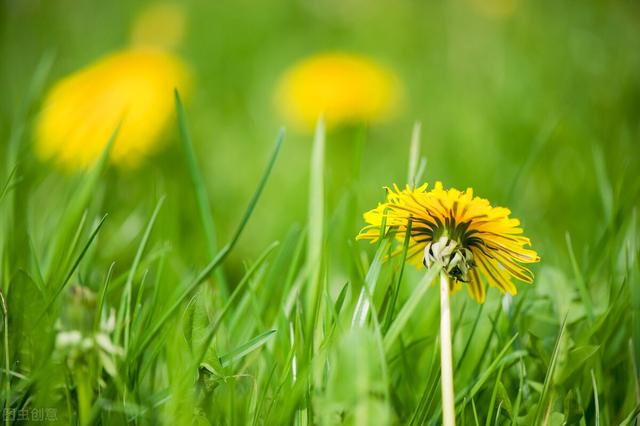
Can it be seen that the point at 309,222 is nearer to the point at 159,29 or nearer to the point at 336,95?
the point at 336,95

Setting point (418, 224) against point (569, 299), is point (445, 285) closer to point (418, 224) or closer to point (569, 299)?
point (418, 224)

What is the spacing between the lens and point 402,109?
1843 mm

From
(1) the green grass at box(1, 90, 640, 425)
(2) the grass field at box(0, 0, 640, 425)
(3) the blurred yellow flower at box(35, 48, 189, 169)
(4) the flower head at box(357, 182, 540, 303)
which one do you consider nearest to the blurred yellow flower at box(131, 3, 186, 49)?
(2) the grass field at box(0, 0, 640, 425)

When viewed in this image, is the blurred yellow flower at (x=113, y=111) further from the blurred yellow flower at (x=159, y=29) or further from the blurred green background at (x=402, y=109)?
the blurred yellow flower at (x=159, y=29)

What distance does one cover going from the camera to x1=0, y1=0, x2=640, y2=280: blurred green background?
1.16 m

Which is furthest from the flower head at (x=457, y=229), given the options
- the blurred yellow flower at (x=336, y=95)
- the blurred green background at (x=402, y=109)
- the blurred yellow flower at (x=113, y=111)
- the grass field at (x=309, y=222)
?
the blurred yellow flower at (x=336, y=95)

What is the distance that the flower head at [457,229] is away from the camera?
0.47m

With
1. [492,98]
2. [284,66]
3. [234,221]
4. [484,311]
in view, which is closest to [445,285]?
[484,311]

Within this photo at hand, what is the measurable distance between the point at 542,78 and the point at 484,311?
126 cm

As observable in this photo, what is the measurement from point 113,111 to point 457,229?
1190mm

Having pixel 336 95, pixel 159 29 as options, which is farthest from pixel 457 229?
pixel 159 29

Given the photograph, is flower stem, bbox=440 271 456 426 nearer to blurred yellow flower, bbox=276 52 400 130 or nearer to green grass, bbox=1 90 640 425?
green grass, bbox=1 90 640 425

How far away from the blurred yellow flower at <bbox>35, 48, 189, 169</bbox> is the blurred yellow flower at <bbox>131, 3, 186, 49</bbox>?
566 mm

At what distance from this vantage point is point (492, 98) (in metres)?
1.75
